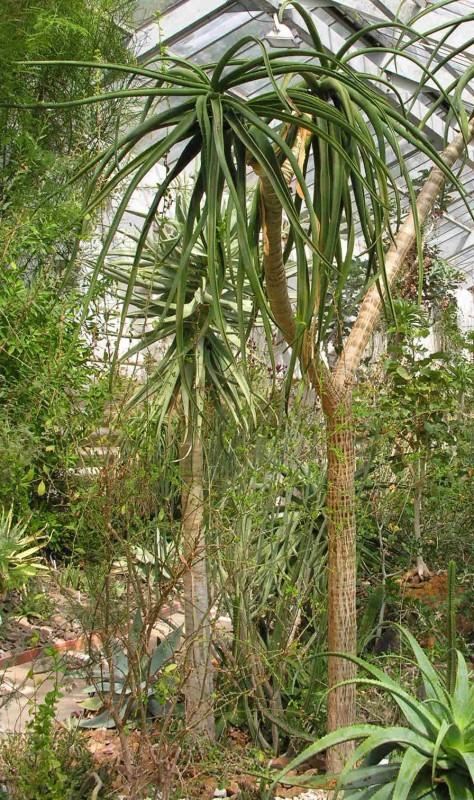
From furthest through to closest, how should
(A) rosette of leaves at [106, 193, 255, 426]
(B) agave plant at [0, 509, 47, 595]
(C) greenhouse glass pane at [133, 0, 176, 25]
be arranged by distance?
(C) greenhouse glass pane at [133, 0, 176, 25]
(B) agave plant at [0, 509, 47, 595]
(A) rosette of leaves at [106, 193, 255, 426]

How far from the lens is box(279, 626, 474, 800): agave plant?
2.25m

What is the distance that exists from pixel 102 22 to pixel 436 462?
15.9 ft

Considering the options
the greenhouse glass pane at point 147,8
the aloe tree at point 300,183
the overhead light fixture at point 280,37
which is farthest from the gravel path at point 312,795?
the greenhouse glass pane at point 147,8

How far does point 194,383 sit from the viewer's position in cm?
401

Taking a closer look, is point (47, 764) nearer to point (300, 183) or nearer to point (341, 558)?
point (341, 558)

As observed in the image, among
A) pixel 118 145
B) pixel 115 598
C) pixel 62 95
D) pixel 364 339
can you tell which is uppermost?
pixel 62 95

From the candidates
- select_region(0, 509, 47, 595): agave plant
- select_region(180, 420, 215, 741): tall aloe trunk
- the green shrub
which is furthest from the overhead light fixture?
the green shrub

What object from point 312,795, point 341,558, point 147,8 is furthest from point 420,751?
point 147,8

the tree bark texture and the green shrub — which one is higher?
the tree bark texture

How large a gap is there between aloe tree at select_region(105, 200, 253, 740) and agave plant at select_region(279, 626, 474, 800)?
0.76 meters

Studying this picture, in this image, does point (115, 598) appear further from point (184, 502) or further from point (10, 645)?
point (10, 645)

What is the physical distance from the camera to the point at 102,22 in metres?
7.68

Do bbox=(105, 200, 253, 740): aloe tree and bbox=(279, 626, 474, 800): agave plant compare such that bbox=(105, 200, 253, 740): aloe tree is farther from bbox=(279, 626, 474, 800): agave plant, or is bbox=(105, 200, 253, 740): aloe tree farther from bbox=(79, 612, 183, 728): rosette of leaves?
bbox=(279, 626, 474, 800): agave plant

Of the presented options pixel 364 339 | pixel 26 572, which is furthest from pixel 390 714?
pixel 26 572
